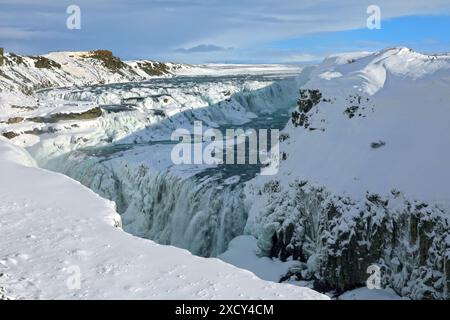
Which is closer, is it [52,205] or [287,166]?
[52,205]

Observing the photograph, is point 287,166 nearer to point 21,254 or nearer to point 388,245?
point 388,245

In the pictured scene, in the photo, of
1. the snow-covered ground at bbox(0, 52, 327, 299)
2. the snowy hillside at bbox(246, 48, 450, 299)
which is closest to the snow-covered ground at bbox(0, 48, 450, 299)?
the snowy hillside at bbox(246, 48, 450, 299)

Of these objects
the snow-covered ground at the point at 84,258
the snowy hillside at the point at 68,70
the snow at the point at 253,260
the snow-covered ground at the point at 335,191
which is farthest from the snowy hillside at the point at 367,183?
the snowy hillside at the point at 68,70

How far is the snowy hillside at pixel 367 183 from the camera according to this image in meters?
11.1

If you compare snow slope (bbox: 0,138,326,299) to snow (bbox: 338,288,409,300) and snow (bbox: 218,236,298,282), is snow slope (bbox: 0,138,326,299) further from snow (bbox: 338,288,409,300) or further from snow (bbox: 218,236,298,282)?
snow (bbox: 218,236,298,282)

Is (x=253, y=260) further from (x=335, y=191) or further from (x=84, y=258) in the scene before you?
(x=84, y=258)

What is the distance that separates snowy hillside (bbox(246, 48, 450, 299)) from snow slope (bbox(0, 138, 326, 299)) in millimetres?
4005

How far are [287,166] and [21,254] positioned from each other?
8.65 meters

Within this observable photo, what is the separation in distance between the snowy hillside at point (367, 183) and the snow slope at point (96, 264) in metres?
4.00

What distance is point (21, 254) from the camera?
913 cm

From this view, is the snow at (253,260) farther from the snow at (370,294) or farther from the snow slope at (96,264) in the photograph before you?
the snow slope at (96,264)

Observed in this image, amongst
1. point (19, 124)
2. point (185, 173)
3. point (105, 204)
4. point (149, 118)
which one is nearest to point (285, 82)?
point (149, 118)

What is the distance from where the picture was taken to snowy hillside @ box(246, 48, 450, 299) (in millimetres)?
11133

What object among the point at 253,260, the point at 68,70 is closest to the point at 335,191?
the point at 253,260
